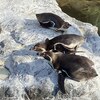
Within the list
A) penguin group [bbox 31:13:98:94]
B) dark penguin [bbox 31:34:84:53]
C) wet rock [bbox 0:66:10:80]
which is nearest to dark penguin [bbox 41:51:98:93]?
penguin group [bbox 31:13:98:94]

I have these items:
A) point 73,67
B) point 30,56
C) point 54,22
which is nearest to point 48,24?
point 54,22

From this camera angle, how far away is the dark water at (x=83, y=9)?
23.1 ft

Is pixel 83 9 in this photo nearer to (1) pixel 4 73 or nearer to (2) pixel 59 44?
(2) pixel 59 44

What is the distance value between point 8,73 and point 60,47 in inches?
24.9

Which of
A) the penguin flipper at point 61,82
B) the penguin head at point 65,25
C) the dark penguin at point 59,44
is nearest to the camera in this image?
the penguin flipper at point 61,82

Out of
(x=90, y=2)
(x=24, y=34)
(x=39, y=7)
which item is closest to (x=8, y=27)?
(x=24, y=34)

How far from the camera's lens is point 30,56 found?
493 centimetres

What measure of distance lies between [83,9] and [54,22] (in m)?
1.82

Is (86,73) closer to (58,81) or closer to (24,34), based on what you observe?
(58,81)

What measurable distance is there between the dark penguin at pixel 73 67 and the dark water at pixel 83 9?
2.24 m

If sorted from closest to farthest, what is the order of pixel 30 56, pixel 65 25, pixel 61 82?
pixel 61 82, pixel 30 56, pixel 65 25

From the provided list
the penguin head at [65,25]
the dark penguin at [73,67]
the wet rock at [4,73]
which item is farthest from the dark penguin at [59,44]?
the penguin head at [65,25]

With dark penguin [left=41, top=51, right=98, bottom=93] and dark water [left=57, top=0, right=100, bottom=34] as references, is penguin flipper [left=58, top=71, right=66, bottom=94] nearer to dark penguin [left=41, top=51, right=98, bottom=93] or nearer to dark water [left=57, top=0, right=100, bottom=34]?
dark penguin [left=41, top=51, right=98, bottom=93]

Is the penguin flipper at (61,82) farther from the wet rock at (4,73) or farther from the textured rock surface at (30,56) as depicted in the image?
the wet rock at (4,73)
